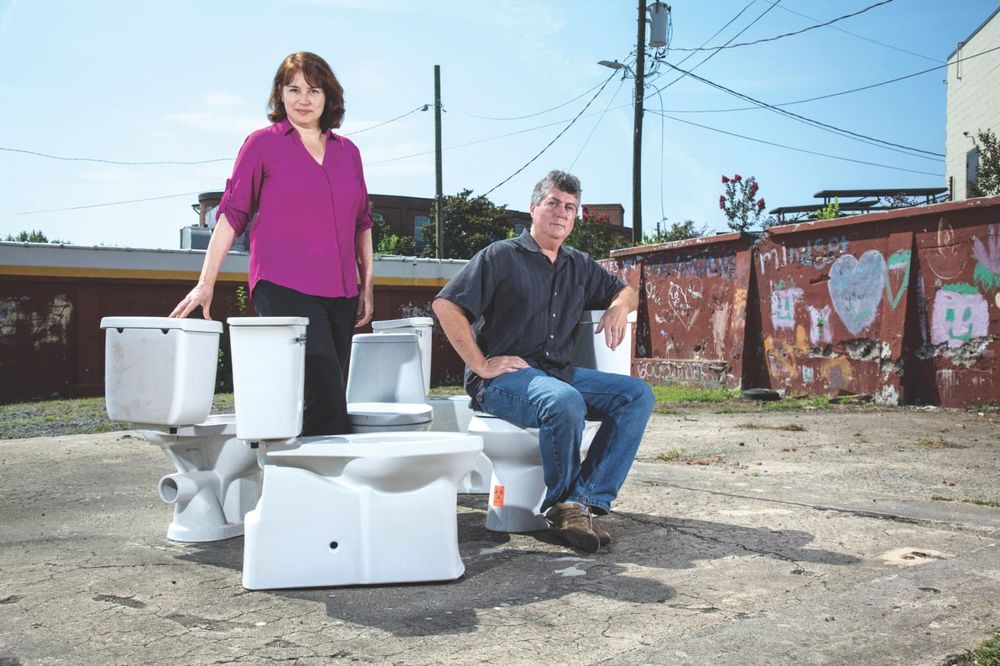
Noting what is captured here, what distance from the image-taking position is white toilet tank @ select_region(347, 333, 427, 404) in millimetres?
4285

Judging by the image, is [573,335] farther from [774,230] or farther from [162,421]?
[774,230]

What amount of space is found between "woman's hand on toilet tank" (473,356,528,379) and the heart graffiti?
7.19 meters

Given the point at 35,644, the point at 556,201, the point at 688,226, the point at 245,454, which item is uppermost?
the point at 688,226

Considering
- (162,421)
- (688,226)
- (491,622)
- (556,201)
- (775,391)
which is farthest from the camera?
(688,226)

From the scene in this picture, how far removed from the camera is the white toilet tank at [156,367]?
3.42 metres

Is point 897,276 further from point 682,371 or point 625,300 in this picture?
point 625,300

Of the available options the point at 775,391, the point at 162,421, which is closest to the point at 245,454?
the point at 162,421

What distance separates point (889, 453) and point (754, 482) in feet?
5.85

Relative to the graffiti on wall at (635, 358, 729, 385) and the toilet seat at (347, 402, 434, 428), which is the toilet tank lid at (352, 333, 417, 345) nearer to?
the toilet seat at (347, 402, 434, 428)

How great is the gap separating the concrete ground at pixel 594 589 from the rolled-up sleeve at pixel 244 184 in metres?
1.38

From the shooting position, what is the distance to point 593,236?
21.0 m

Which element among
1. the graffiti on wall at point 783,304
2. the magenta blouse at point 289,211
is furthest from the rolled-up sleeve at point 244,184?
the graffiti on wall at point 783,304

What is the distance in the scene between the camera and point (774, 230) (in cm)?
1115

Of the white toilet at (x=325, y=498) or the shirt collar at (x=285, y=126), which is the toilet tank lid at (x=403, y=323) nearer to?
the shirt collar at (x=285, y=126)
